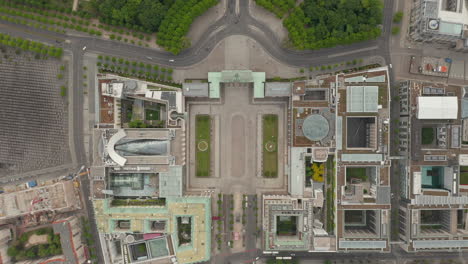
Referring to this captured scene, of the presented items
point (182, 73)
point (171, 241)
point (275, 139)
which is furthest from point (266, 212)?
point (182, 73)

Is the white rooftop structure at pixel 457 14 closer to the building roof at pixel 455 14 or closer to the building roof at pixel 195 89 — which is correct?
the building roof at pixel 455 14

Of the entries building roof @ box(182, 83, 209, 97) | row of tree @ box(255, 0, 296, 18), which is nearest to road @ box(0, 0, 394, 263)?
row of tree @ box(255, 0, 296, 18)

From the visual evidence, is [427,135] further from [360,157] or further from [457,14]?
[457,14]

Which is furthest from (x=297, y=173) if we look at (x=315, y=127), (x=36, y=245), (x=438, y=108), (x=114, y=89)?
(x=36, y=245)

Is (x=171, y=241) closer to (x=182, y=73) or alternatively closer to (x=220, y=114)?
(x=220, y=114)

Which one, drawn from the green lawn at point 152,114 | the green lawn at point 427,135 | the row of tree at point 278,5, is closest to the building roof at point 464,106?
the green lawn at point 427,135

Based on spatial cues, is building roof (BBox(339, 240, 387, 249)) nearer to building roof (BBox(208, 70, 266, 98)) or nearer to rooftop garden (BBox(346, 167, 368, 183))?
rooftop garden (BBox(346, 167, 368, 183))
